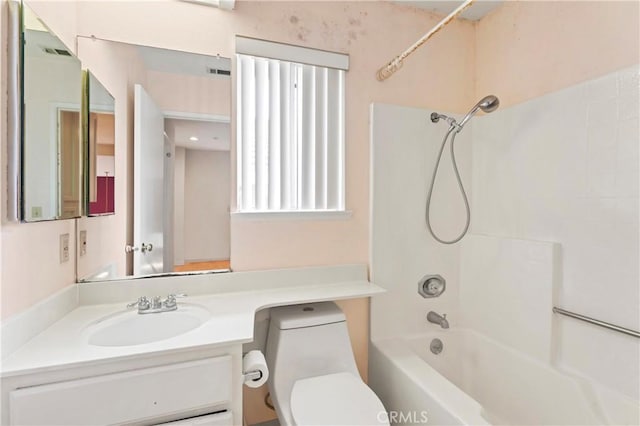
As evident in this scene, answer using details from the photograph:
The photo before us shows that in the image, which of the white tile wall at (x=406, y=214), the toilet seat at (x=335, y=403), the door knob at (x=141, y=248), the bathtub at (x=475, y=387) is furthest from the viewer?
the white tile wall at (x=406, y=214)

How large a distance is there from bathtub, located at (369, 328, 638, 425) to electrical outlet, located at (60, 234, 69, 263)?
1.55 metres

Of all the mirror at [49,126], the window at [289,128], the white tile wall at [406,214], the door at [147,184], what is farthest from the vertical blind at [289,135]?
the mirror at [49,126]

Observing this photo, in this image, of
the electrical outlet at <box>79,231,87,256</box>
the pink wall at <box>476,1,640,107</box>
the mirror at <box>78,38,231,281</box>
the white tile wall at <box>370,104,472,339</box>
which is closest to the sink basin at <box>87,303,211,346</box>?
the mirror at <box>78,38,231,281</box>

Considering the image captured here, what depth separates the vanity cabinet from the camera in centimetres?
90

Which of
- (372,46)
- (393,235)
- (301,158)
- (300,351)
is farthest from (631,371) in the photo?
(372,46)

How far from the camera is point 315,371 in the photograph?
5.01 feet

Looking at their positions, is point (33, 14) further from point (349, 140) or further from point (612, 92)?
point (612, 92)

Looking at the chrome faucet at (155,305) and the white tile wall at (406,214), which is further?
the white tile wall at (406,214)

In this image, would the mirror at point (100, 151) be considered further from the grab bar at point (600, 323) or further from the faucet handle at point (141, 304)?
the grab bar at point (600, 323)

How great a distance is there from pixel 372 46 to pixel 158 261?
167cm

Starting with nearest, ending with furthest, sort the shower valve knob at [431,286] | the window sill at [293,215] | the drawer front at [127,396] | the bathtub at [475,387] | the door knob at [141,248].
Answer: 1. the drawer front at [127,396]
2. the bathtub at [475,387]
3. the door knob at [141,248]
4. the window sill at [293,215]
5. the shower valve knob at [431,286]

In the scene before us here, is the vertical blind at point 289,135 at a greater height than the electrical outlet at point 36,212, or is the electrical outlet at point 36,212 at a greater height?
the vertical blind at point 289,135

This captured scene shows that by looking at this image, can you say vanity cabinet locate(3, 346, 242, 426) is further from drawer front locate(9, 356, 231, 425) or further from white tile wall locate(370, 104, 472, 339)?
white tile wall locate(370, 104, 472, 339)

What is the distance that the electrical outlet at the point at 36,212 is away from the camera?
3.37 feet
